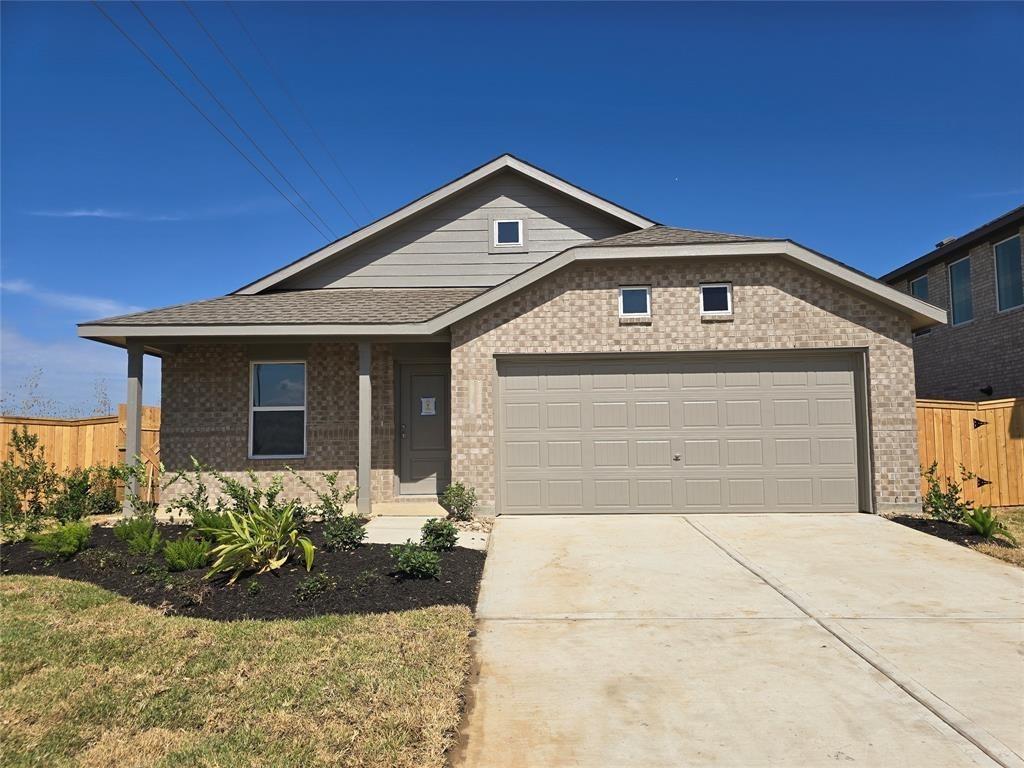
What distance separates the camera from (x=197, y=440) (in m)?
10.6

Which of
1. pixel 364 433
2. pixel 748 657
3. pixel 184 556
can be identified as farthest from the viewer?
pixel 364 433

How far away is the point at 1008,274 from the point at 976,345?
72.4 inches

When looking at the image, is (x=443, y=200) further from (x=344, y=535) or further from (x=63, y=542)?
(x=63, y=542)

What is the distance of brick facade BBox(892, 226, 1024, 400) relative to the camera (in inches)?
534

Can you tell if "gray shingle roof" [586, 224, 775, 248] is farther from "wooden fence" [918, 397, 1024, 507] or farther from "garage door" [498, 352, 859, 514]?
"wooden fence" [918, 397, 1024, 507]

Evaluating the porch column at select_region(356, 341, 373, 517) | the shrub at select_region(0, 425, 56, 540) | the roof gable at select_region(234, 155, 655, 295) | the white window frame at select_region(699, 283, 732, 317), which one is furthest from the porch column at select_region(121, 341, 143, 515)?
the white window frame at select_region(699, 283, 732, 317)

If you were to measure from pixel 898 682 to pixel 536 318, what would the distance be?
6.83 metres

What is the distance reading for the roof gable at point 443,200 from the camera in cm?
1203

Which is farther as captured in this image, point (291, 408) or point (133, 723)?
point (291, 408)

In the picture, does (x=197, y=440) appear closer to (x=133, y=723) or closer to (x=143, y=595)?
(x=143, y=595)

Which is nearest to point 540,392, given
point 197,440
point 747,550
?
point 747,550

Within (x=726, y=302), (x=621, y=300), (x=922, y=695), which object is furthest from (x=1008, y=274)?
(x=922, y=695)

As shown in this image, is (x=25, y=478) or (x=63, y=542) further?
(x=25, y=478)

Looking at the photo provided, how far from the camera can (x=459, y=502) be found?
925 cm
